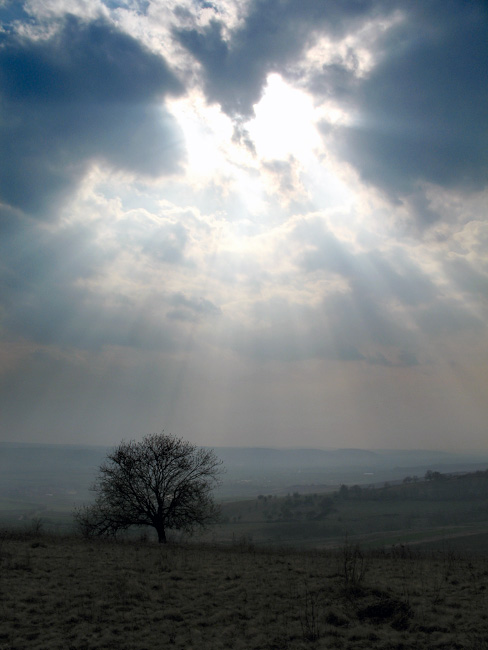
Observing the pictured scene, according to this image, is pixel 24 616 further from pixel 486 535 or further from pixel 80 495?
pixel 80 495

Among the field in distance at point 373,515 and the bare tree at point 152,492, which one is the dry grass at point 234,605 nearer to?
the bare tree at point 152,492

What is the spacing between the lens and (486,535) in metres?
49.7

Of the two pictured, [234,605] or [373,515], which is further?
[373,515]

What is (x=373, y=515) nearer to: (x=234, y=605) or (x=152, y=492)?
(x=152, y=492)

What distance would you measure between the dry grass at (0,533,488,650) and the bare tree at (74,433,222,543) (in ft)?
41.0

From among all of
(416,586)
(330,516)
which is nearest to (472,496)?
(330,516)

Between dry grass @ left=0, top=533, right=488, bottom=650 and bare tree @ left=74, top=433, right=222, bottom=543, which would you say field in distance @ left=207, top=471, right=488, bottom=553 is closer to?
bare tree @ left=74, top=433, right=222, bottom=543

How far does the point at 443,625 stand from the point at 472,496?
3865 inches

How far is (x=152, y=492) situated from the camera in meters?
27.1

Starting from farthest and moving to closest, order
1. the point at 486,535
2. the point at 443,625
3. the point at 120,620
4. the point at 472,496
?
the point at 472,496 → the point at 486,535 → the point at 120,620 → the point at 443,625

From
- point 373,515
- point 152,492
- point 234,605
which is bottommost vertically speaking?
point 373,515

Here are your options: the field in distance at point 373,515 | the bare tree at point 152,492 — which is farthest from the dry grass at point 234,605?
the field in distance at point 373,515

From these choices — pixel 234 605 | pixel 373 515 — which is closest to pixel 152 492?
pixel 234 605

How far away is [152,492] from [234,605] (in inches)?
747
